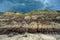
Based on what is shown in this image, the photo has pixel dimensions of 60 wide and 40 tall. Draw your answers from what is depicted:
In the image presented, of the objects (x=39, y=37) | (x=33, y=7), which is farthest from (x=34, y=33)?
(x=33, y=7)

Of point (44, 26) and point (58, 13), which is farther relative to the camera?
point (58, 13)

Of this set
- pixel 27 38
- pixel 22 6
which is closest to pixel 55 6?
pixel 22 6

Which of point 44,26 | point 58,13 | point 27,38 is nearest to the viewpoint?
point 27,38

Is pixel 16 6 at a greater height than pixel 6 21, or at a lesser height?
greater

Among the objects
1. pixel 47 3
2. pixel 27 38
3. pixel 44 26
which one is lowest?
pixel 27 38

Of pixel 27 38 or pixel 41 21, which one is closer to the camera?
pixel 27 38

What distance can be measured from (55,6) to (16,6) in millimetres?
1831

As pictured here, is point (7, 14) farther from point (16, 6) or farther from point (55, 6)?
point (55, 6)

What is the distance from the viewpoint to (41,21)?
6.67 m

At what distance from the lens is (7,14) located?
7.02 metres

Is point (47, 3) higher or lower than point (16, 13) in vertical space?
higher

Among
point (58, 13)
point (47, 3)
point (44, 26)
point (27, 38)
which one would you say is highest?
point (47, 3)

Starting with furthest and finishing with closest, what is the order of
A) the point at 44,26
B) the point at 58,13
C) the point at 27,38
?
1. the point at 58,13
2. the point at 44,26
3. the point at 27,38

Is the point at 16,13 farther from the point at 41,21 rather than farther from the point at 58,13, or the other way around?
the point at 58,13
